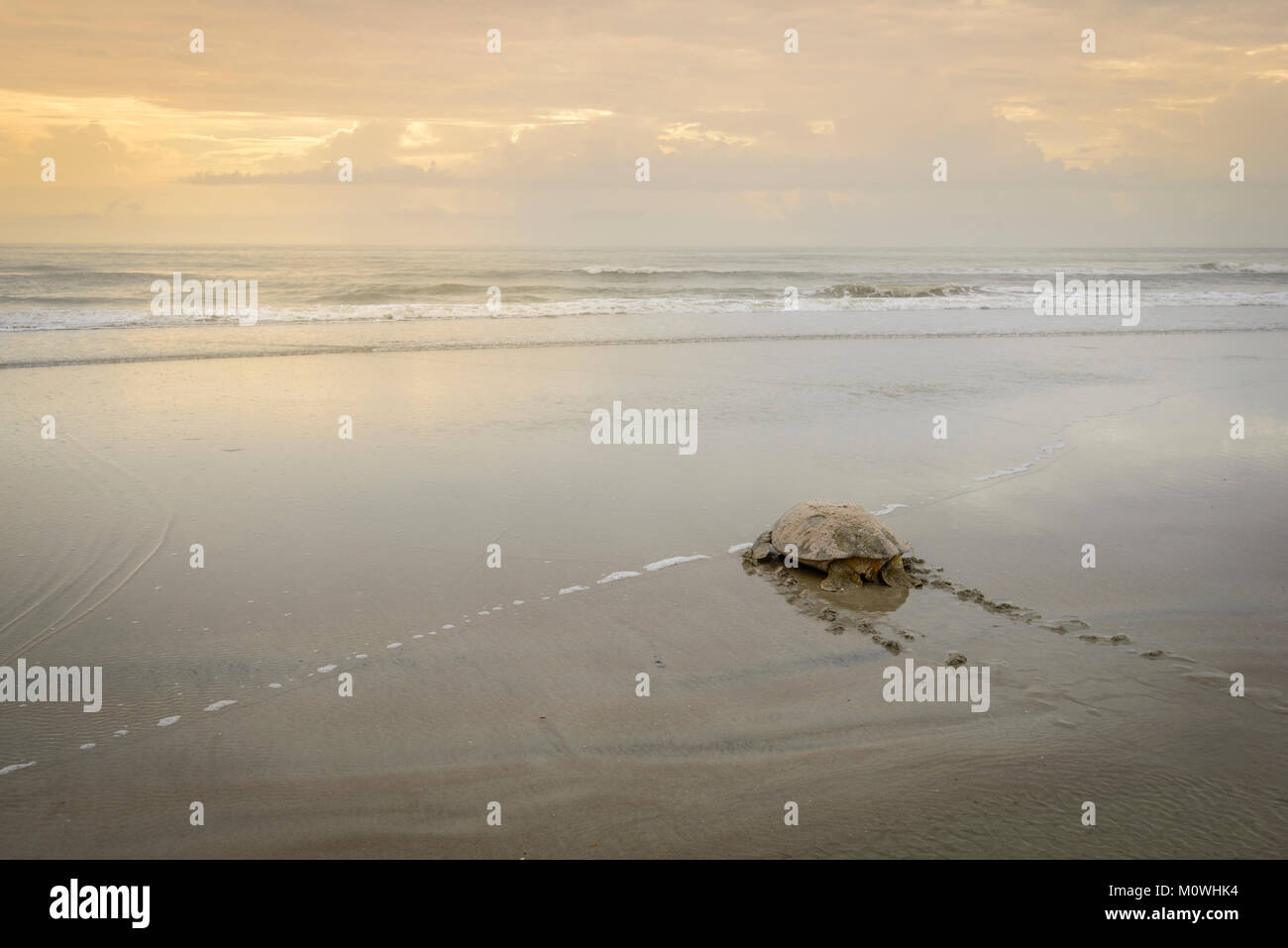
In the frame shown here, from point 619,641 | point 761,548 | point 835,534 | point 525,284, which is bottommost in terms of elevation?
point 619,641

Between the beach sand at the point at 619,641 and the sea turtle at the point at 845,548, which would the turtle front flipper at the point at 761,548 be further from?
the beach sand at the point at 619,641

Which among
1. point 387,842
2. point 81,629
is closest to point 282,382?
point 81,629

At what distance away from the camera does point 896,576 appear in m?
5.89

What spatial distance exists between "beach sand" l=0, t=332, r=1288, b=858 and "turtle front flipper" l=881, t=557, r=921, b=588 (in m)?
0.13

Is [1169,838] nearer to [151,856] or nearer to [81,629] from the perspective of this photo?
[151,856]

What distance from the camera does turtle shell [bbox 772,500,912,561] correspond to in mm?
5773

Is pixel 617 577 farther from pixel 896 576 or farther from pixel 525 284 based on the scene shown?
pixel 525 284

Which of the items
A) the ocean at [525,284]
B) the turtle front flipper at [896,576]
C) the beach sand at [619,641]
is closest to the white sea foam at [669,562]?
the beach sand at [619,641]

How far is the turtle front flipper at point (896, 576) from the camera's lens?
230 inches

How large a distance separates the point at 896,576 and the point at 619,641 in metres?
2.11

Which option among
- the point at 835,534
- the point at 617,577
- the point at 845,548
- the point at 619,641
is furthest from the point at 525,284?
the point at 619,641

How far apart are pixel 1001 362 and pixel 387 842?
14.6 m

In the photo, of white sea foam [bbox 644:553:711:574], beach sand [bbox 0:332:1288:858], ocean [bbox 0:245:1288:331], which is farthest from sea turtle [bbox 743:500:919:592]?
ocean [bbox 0:245:1288:331]

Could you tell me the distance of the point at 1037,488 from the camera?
795cm
